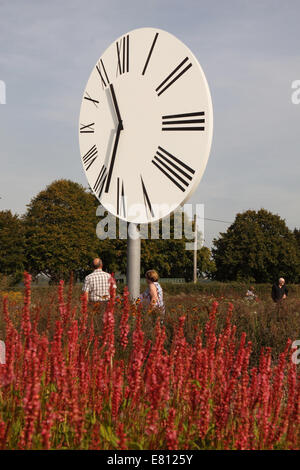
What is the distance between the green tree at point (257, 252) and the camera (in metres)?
51.6

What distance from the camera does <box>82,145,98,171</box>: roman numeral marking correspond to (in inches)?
324

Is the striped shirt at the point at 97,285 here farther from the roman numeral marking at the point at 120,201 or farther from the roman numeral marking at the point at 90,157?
the roman numeral marking at the point at 90,157

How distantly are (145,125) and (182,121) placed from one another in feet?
2.46

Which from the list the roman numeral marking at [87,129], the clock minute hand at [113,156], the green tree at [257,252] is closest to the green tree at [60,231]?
the green tree at [257,252]

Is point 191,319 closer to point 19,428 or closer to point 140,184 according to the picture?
point 140,184

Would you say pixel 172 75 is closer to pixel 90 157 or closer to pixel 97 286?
pixel 90 157

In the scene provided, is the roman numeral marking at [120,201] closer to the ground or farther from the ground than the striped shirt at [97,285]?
farther from the ground

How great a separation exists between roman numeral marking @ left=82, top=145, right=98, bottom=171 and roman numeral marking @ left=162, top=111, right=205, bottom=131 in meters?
1.64

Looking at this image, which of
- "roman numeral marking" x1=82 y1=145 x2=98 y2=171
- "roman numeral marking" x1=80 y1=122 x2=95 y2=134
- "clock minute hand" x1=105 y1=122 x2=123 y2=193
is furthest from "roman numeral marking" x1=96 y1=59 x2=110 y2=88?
"roman numeral marking" x1=82 y1=145 x2=98 y2=171

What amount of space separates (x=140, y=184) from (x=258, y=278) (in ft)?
155

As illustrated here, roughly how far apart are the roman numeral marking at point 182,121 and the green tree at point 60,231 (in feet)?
121

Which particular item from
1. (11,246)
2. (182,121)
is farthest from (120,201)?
(11,246)
